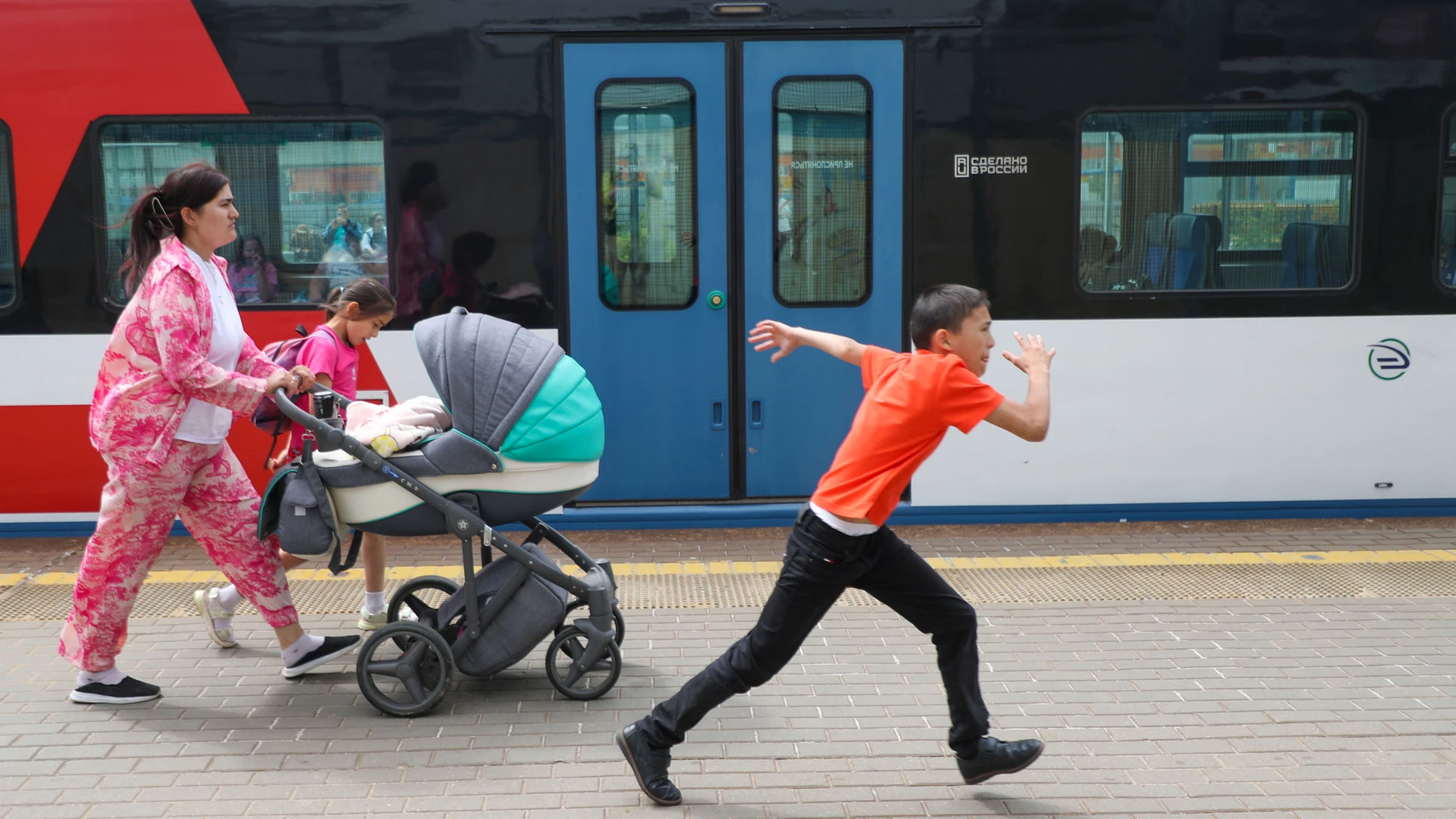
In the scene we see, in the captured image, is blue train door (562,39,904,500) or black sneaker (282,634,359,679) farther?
blue train door (562,39,904,500)

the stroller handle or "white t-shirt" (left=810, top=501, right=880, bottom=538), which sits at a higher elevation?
the stroller handle

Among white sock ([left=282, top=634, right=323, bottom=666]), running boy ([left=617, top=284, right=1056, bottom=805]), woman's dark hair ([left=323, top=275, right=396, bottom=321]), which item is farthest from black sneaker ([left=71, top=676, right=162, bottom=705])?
running boy ([left=617, top=284, right=1056, bottom=805])

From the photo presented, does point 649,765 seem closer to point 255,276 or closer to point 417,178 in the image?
point 417,178

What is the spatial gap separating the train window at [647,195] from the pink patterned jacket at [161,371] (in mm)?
2542

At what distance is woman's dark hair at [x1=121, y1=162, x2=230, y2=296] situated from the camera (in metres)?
4.45

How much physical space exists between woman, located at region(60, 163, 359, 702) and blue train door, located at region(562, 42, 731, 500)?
226cm

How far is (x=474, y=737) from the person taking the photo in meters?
4.32

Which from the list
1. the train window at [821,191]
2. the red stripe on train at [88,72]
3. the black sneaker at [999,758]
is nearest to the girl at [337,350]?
the red stripe on train at [88,72]

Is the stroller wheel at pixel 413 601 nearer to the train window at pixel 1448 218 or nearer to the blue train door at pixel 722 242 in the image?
the blue train door at pixel 722 242

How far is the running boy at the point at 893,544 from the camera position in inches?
143

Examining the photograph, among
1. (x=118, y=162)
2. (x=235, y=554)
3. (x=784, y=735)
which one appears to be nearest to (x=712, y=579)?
(x=784, y=735)

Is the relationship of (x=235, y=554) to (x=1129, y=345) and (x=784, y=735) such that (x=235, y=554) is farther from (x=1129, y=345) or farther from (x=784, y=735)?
(x=1129, y=345)

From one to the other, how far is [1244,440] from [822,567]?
3.94 meters

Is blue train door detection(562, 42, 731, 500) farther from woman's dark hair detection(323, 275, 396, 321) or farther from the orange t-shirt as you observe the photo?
the orange t-shirt
